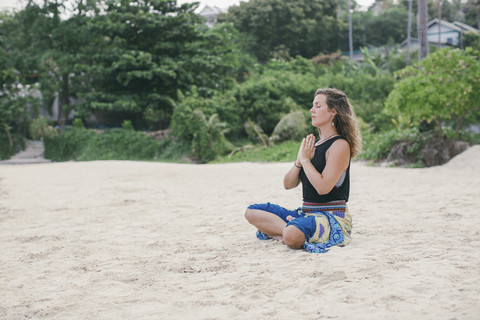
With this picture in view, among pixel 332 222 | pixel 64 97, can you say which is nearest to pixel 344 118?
pixel 332 222

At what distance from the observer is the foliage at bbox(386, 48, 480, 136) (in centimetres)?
1028

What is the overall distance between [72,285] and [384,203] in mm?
4162

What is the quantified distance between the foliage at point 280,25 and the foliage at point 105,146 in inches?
564

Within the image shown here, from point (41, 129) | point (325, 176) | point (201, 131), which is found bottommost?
point (325, 176)

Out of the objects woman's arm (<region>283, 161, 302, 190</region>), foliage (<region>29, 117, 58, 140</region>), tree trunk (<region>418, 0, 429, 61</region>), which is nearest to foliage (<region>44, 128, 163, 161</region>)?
foliage (<region>29, 117, 58, 140</region>)

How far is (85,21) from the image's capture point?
2103cm

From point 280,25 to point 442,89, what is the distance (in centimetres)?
2357

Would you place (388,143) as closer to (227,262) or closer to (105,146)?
(227,262)

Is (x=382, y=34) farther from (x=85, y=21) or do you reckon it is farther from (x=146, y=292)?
(x=146, y=292)

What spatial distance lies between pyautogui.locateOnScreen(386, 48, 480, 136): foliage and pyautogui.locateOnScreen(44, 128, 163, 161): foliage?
11025 millimetres

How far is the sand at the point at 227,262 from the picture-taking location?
2.46m

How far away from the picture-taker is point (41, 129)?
23219mm

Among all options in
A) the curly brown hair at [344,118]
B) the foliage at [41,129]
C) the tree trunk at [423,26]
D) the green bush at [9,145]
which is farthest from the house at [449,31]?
the curly brown hair at [344,118]

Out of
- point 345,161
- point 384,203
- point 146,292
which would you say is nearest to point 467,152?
point 384,203
